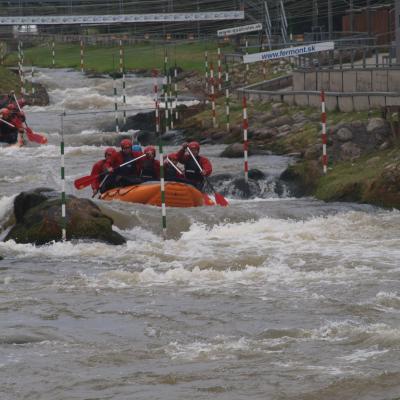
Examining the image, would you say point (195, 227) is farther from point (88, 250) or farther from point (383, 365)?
point (383, 365)

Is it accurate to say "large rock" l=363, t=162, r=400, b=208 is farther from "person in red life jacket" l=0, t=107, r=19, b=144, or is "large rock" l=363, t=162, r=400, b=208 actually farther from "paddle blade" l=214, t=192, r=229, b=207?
"person in red life jacket" l=0, t=107, r=19, b=144

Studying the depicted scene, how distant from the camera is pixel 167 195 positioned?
1720 centimetres

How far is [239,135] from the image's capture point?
82.2 ft

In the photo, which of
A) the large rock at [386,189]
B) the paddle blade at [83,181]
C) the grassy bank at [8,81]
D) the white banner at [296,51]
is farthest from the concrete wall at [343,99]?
the grassy bank at [8,81]

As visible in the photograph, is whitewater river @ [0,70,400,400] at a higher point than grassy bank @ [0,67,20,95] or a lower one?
lower

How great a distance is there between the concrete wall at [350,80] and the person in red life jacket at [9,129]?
19.0 ft

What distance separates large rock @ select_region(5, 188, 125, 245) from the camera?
1492 centimetres

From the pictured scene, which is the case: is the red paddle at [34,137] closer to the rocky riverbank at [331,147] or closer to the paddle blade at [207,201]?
the rocky riverbank at [331,147]

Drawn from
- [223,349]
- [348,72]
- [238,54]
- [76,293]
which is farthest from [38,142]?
[223,349]

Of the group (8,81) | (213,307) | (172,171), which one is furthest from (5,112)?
(213,307)

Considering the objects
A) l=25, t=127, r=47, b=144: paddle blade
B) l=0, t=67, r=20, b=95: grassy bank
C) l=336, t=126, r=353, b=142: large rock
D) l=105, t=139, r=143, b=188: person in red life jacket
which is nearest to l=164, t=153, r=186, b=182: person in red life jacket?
l=105, t=139, r=143, b=188: person in red life jacket

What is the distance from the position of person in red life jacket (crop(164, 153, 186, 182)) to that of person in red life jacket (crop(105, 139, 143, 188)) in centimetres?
41

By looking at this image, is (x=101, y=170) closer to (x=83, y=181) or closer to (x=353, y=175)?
(x=83, y=181)

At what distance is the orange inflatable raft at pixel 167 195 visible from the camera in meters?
→ 17.2
